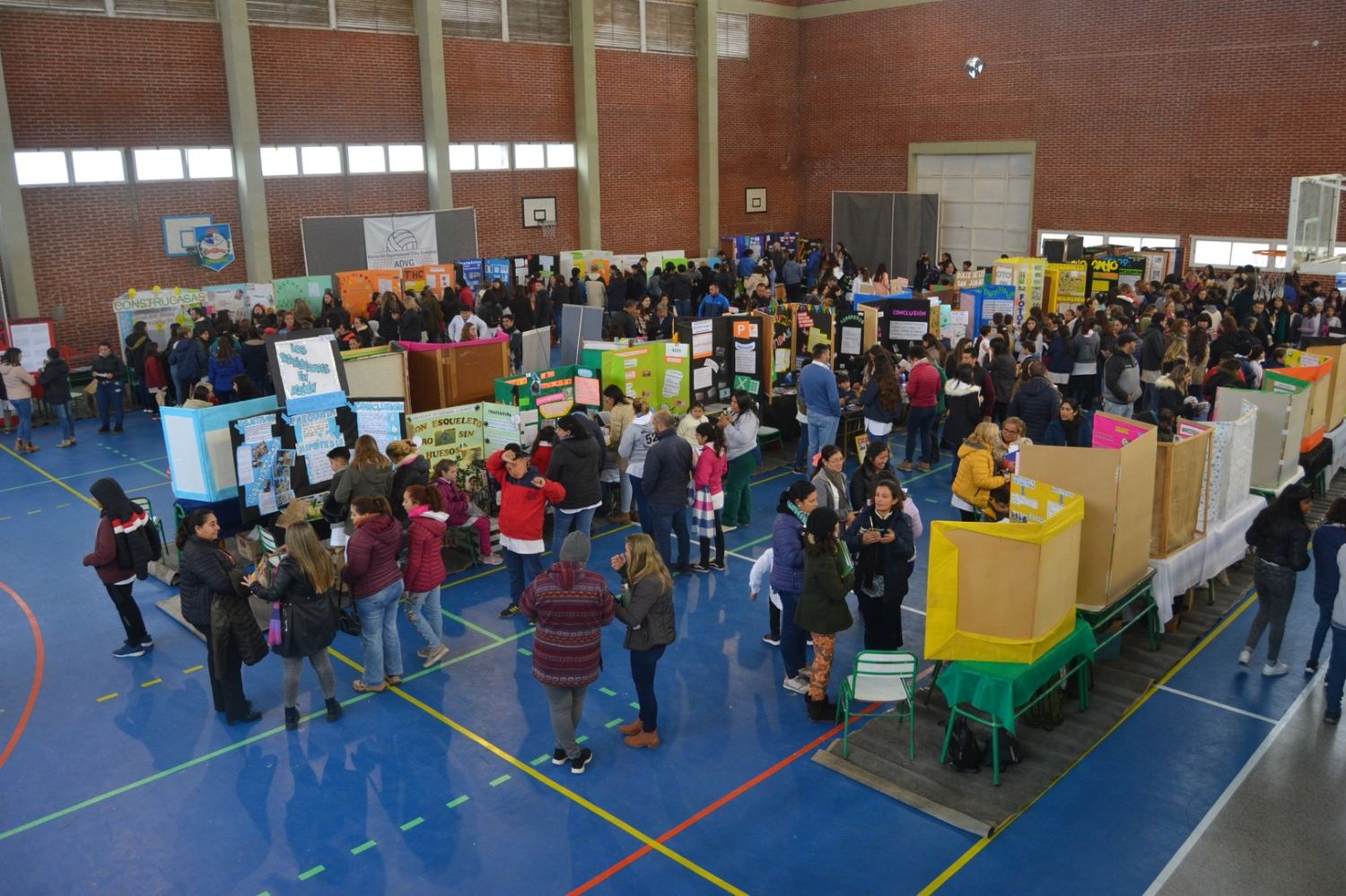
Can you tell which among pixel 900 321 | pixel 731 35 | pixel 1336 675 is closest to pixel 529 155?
pixel 731 35

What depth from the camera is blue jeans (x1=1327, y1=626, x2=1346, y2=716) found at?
25.6 feet

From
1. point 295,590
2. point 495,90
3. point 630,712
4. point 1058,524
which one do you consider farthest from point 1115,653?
point 495,90

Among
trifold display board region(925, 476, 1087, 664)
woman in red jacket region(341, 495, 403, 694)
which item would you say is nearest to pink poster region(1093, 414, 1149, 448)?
trifold display board region(925, 476, 1087, 664)

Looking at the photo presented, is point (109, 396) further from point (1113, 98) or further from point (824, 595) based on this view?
point (1113, 98)

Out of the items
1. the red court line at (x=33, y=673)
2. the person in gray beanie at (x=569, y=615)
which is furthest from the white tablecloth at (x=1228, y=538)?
the red court line at (x=33, y=673)

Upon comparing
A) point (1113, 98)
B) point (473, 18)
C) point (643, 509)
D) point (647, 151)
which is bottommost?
point (643, 509)

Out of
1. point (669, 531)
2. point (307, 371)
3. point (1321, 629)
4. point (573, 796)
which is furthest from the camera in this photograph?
point (307, 371)

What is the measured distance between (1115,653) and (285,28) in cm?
2033

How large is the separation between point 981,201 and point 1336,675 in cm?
2312

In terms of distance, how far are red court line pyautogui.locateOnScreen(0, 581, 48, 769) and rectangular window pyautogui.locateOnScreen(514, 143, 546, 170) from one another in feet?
59.5

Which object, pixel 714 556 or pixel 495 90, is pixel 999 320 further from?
pixel 495 90

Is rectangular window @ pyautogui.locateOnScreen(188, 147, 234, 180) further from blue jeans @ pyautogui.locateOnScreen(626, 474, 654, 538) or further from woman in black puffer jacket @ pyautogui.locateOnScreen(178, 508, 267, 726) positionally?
woman in black puffer jacket @ pyautogui.locateOnScreen(178, 508, 267, 726)

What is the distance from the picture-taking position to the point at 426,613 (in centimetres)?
905

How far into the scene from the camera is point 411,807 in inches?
278
